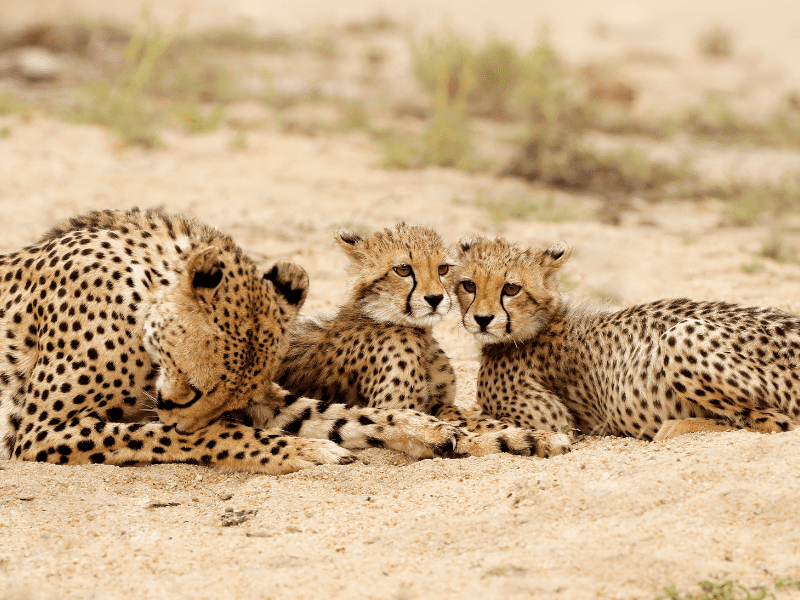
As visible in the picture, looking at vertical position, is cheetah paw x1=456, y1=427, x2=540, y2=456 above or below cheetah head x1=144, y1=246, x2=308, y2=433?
below

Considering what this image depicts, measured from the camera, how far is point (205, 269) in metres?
3.49

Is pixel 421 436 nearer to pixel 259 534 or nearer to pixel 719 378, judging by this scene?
pixel 259 534

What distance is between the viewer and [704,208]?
30.1 ft

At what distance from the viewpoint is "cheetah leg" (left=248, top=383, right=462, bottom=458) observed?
396 centimetres

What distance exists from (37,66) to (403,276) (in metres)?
10.6

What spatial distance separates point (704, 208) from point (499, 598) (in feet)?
24.3

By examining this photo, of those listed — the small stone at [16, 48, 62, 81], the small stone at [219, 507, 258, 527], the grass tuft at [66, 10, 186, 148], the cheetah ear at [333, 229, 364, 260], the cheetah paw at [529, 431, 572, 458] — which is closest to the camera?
the small stone at [219, 507, 258, 527]

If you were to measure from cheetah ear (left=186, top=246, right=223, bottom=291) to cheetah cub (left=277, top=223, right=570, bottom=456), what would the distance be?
3.51ft

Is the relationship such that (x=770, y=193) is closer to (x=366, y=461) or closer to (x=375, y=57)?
(x=366, y=461)

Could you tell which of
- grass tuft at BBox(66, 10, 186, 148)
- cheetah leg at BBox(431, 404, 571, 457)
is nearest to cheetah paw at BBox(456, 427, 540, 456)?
cheetah leg at BBox(431, 404, 571, 457)

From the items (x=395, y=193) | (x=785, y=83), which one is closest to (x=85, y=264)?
(x=395, y=193)

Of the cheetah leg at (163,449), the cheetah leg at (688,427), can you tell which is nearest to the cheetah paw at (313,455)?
the cheetah leg at (163,449)

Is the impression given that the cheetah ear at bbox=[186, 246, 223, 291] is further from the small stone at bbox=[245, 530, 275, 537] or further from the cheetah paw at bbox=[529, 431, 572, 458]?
the cheetah paw at bbox=[529, 431, 572, 458]

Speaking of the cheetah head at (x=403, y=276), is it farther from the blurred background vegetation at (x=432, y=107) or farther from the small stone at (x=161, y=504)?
the blurred background vegetation at (x=432, y=107)
